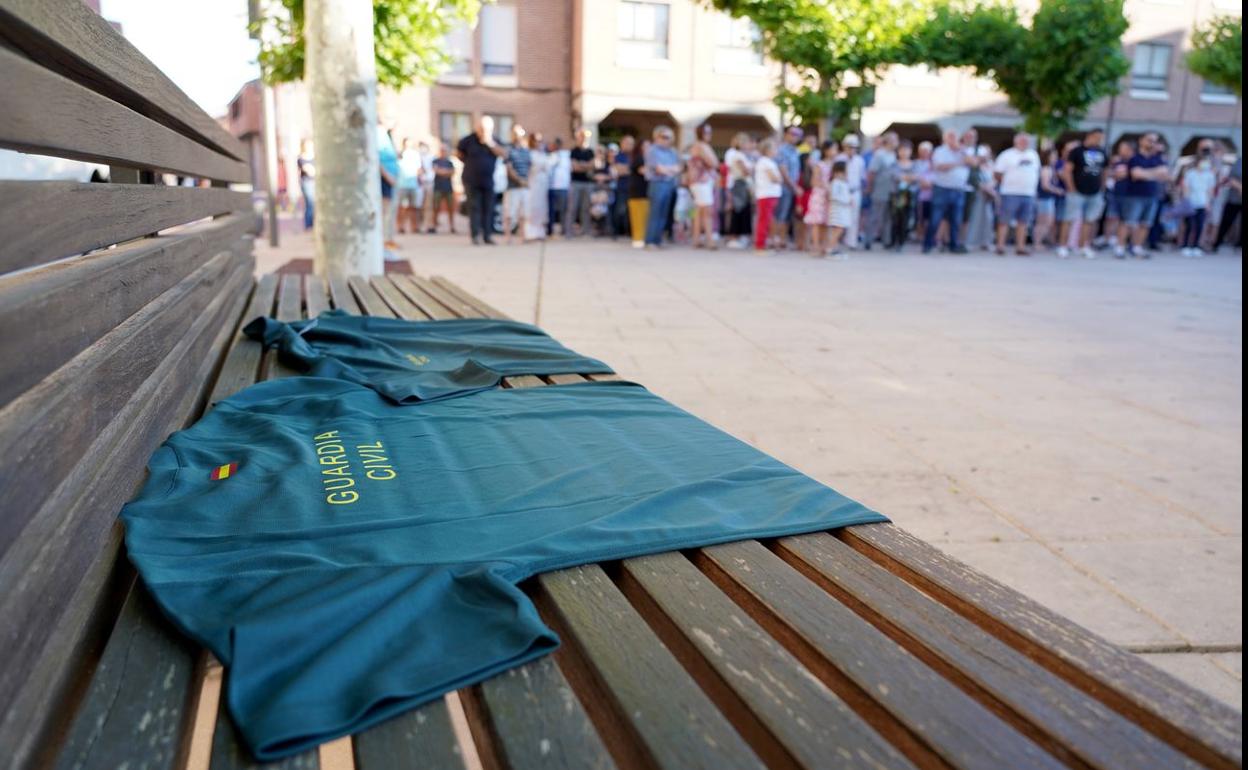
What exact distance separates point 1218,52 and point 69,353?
2958 cm

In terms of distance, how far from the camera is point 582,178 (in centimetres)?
1678

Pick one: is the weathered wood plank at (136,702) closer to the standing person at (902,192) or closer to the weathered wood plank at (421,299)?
the weathered wood plank at (421,299)

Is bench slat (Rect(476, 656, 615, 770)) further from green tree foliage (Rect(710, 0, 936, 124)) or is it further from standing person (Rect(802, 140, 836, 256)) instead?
green tree foliage (Rect(710, 0, 936, 124))

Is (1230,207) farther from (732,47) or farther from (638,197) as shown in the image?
(732,47)

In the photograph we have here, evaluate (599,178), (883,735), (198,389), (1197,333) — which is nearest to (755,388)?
(198,389)

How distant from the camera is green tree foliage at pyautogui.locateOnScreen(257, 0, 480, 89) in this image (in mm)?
9859

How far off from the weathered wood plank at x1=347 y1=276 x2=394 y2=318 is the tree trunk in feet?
4.41

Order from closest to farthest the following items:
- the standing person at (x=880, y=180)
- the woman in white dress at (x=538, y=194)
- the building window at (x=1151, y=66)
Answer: the standing person at (x=880, y=180) < the woman in white dress at (x=538, y=194) < the building window at (x=1151, y=66)

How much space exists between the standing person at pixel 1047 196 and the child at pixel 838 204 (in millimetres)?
3746

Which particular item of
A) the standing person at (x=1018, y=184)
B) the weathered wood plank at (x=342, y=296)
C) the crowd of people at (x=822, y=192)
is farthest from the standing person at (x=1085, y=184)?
the weathered wood plank at (x=342, y=296)

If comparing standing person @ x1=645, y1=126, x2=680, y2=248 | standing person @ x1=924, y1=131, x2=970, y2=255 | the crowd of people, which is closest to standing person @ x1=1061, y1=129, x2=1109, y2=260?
the crowd of people

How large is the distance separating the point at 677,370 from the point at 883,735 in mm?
4197

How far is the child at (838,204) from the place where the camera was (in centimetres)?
1397

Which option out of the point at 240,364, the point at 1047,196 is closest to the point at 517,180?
the point at 1047,196
